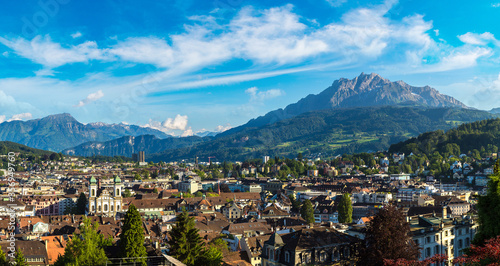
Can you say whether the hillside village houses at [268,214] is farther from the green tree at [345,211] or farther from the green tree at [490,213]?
the green tree at [490,213]

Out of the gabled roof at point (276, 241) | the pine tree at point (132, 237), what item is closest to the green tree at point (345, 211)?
the gabled roof at point (276, 241)

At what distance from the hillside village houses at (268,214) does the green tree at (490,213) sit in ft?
29.3

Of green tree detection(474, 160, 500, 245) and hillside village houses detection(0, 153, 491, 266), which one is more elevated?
green tree detection(474, 160, 500, 245)

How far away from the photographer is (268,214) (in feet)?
260

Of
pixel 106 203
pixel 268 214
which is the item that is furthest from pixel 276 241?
pixel 106 203

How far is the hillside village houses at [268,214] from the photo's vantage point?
112 feet

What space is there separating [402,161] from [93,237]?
173m

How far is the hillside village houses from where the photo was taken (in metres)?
34.3

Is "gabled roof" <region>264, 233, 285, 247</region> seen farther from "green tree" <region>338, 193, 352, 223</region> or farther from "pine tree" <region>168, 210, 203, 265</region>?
"green tree" <region>338, 193, 352, 223</region>

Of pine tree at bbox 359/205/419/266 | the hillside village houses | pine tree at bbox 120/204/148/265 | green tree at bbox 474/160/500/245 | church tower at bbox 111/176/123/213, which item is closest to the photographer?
green tree at bbox 474/160/500/245

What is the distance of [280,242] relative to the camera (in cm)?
3350

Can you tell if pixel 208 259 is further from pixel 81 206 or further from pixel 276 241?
pixel 81 206

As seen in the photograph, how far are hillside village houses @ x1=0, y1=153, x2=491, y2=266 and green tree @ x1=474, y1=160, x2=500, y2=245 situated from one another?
8.93 meters

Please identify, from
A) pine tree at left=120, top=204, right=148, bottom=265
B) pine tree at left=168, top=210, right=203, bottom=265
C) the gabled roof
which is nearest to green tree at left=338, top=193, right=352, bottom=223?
the gabled roof
